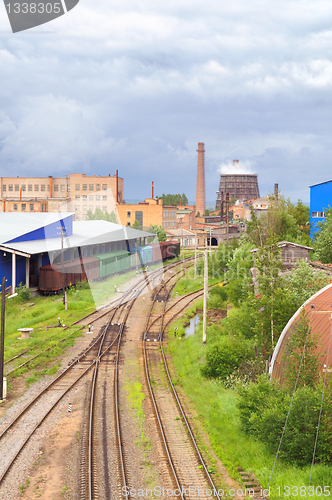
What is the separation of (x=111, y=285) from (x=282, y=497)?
112 feet

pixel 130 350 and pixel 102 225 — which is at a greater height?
pixel 102 225

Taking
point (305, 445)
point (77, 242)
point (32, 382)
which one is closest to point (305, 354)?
point (305, 445)

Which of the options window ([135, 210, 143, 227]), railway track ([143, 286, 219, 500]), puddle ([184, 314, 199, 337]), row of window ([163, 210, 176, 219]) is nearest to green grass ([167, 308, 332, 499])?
railway track ([143, 286, 219, 500])

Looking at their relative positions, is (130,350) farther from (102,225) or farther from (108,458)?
(102,225)

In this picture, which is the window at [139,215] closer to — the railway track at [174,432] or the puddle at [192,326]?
the puddle at [192,326]

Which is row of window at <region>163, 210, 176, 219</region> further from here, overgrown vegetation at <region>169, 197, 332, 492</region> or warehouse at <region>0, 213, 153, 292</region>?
overgrown vegetation at <region>169, 197, 332, 492</region>

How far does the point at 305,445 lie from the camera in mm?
12281

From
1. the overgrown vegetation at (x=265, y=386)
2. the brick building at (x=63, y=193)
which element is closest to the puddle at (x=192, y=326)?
the overgrown vegetation at (x=265, y=386)

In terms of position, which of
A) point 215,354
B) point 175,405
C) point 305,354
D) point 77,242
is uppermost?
point 77,242

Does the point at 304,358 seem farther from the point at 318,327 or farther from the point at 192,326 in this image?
the point at 192,326

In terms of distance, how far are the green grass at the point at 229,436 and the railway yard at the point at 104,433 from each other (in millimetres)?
454

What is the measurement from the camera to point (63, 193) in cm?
11719

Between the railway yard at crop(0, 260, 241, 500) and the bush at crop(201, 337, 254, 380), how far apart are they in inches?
75.5

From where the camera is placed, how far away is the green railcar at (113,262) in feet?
152
